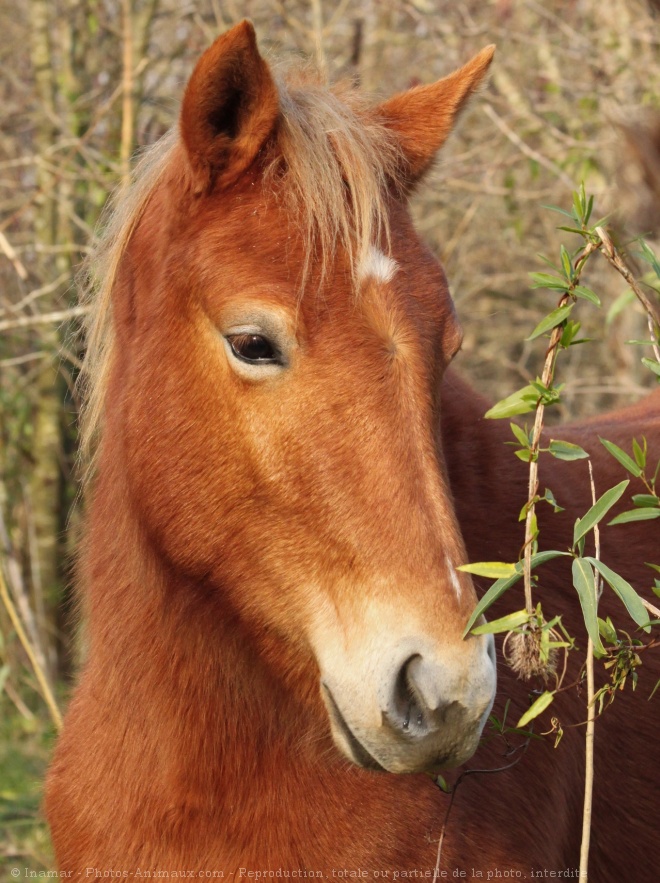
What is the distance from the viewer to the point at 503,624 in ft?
5.64

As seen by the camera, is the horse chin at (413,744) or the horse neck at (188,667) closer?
the horse chin at (413,744)

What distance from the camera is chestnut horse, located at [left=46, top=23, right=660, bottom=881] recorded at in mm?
1803

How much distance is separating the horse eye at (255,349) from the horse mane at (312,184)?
130 mm

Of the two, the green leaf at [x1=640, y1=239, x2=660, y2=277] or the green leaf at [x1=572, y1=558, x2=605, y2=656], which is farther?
the green leaf at [x1=640, y1=239, x2=660, y2=277]

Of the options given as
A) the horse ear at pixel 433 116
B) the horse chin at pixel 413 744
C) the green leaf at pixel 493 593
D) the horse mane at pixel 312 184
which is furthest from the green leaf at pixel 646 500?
the horse ear at pixel 433 116

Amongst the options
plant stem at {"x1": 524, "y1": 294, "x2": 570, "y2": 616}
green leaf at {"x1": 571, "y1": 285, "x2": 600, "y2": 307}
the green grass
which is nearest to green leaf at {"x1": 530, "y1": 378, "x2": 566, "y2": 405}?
plant stem at {"x1": 524, "y1": 294, "x2": 570, "y2": 616}

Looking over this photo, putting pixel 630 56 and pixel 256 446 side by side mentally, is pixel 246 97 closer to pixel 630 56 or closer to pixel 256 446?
pixel 256 446

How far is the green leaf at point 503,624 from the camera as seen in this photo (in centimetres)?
170

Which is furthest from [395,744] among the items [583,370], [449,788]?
[583,370]

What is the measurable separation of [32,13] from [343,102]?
464 centimetres

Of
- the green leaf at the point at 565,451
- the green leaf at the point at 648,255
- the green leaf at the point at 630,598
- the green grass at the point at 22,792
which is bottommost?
the green grass at the point at 22,792

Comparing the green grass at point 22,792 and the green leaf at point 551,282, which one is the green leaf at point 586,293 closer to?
the green leaf at point 551,282

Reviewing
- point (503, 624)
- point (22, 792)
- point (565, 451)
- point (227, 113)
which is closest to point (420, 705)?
point (503, 624)

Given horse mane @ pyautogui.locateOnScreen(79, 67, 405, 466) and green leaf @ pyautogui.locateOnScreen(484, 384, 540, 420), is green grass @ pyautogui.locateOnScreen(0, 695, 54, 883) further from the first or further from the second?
green leaf @ pyautogui.locateOnScreen(484, 384, 540, 420)
